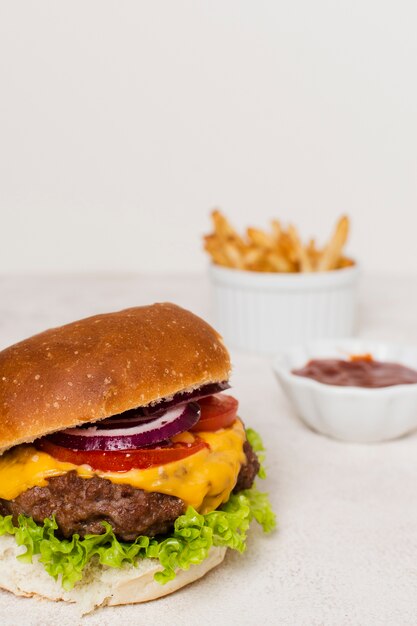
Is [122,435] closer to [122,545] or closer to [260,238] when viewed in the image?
[122,545]

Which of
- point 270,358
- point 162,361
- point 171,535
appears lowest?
point 270,358

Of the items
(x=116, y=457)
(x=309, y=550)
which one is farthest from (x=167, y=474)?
(x=309, y=550)

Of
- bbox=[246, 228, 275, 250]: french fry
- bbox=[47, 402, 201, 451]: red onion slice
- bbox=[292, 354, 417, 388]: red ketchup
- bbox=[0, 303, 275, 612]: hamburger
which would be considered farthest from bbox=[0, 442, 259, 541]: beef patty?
bbox=[246, 228, 275, 250]: french fry

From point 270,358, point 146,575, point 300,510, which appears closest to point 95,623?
point 146,575

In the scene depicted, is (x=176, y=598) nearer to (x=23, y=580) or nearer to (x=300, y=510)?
(x=23, y=580)

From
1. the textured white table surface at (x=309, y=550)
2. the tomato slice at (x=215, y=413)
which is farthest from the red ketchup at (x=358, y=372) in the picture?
the tomato slice at (x=215, y=413)

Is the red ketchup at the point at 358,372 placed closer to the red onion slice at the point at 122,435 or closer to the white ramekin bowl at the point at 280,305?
the white ramekin bowl at the point at 280,305

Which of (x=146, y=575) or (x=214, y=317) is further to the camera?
(x=214, y=317)
